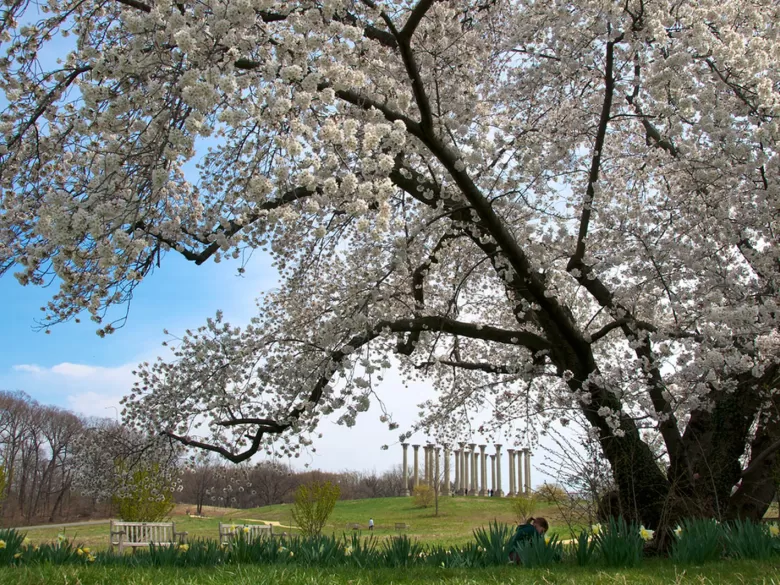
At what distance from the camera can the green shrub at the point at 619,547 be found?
4438 millimetres

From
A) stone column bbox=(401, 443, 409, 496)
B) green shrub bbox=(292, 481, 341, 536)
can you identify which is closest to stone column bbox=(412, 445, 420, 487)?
stone column bbox=(401, 443, 409, 496)

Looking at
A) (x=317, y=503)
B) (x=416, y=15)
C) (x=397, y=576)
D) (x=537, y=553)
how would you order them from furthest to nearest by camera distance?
(x=317, y=503), (x=416, y=15), (x=537, y=553), (x=397, y=576)

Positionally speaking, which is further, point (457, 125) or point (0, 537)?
point (457, 125)

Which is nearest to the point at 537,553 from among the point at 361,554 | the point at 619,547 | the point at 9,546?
the point at 619,547

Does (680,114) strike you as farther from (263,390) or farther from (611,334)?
(263,390)

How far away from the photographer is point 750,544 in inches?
180

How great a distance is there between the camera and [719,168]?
688cm

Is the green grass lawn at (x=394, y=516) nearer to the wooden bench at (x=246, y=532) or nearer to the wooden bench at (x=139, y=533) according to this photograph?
the wooden bench at (x=246, y=532)

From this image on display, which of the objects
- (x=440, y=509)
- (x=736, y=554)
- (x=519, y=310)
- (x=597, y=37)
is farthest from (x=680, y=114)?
(x=440, y=509)

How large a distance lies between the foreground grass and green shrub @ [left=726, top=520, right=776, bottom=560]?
0.98ft

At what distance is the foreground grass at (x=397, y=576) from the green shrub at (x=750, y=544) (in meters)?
0.30

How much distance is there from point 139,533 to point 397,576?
8735 mm

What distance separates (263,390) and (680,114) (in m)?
6.42

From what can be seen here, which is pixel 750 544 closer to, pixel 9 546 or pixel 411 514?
pixel 9 546
